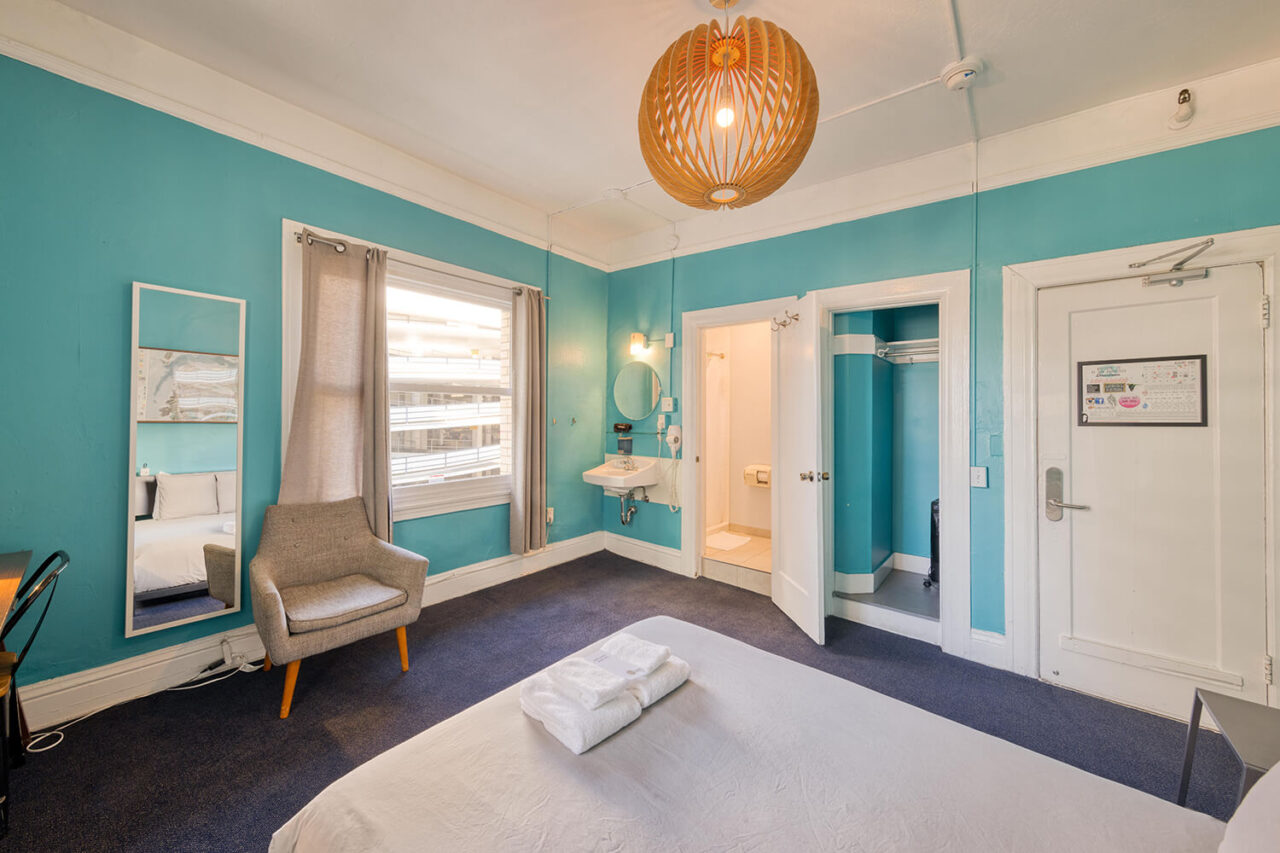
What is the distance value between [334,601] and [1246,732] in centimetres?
329

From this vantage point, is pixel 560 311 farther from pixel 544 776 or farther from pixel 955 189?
pixel 544 776

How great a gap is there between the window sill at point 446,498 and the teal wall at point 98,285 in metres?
0.74

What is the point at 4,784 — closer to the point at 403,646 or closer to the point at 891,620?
the point at 403,646

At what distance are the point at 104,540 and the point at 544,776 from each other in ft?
8.05

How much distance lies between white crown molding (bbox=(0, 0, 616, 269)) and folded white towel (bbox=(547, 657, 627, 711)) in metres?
3.07

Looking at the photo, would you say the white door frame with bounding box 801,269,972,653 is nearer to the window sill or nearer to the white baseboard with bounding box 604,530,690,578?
the white baseboard with bounding box 604,530,690,578

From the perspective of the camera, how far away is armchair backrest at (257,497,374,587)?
98.7 inches

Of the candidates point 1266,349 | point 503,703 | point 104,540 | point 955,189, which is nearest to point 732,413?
point 955,189

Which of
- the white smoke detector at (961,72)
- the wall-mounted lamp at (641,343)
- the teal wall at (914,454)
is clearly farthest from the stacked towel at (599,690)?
the teal wall at (914,454)

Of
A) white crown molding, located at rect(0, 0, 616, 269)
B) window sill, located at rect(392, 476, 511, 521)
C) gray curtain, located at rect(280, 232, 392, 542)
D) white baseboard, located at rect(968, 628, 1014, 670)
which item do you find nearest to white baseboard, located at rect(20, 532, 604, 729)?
gray curtain, located at rect(280, 232, 392, 542)

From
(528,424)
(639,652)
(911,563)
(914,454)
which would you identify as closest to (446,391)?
(528,424)

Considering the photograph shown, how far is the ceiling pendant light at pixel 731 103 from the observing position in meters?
1.26

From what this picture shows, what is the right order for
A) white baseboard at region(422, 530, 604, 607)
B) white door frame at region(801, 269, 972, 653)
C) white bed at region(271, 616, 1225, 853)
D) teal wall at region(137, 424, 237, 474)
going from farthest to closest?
white baseboard at region(422, 530, 604, 607) → white door frame at region(801, 269, 972, 653) → teal wall at region(137, 424, 237, 474) → white bed at region(271, 616, 1225, 853)

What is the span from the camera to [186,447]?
2336 mm
